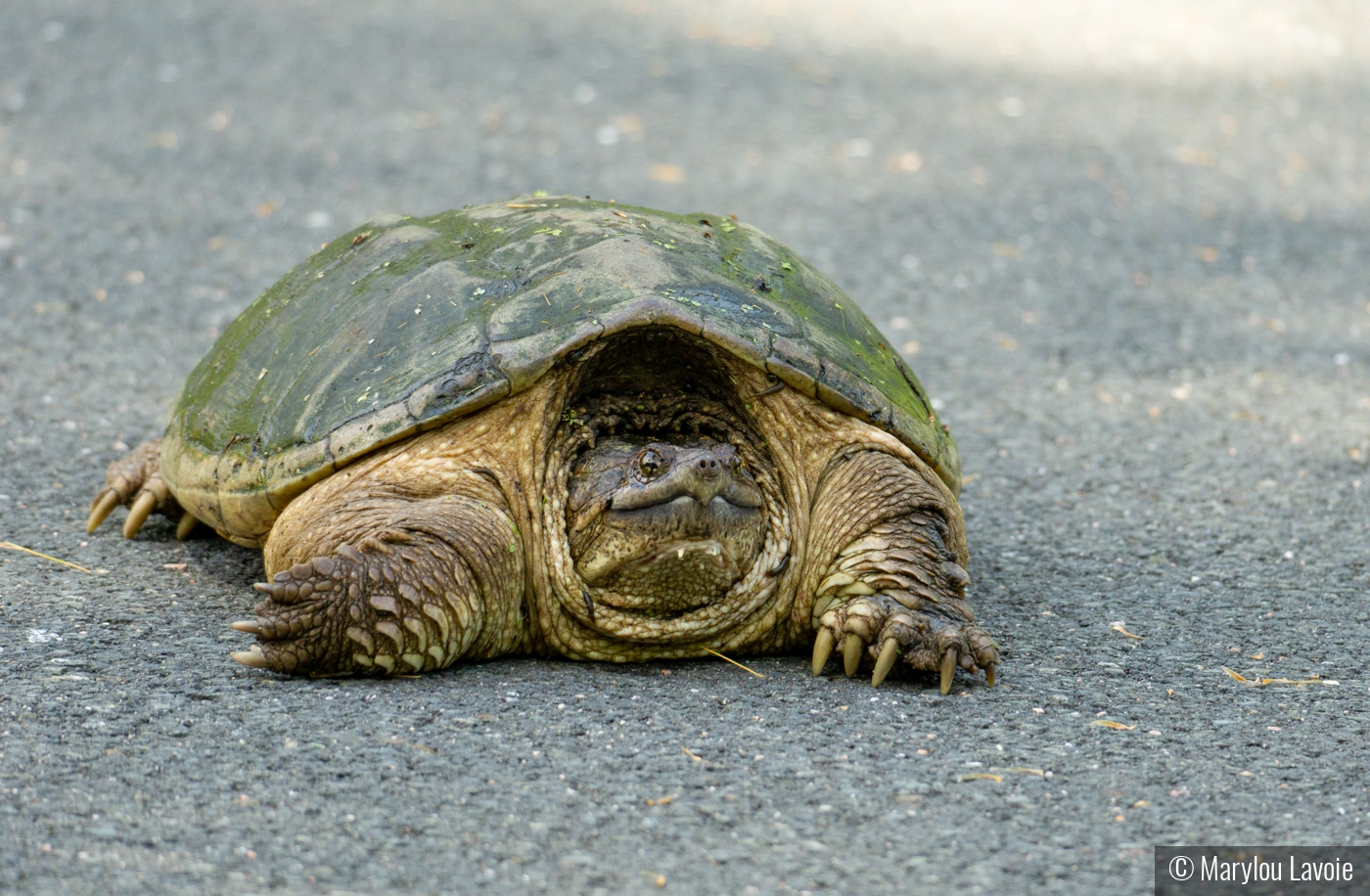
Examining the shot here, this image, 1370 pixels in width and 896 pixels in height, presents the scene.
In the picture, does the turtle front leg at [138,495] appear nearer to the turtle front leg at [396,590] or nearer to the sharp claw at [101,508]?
the sharp claw at [101,508]

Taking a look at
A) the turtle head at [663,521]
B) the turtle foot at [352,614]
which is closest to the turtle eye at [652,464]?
the turtle head at [663,521]

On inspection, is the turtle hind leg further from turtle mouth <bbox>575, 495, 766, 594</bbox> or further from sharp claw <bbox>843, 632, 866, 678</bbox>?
sharp claw <bbox>843, 632, 866, 678</bbox>

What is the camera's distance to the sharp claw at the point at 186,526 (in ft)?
11.6

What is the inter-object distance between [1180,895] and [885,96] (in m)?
6.58

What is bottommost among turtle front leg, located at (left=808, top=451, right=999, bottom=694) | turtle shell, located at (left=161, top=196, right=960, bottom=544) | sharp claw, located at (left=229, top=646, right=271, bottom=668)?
sharp claw, located at (left=229, top=646, right=271, bottom=668)

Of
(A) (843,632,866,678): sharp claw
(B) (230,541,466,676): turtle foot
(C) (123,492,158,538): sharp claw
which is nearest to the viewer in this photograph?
(B) (230,541,466,676): turtle foot

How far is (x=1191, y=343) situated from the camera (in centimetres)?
550

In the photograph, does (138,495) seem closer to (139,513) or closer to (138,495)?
(138,495)

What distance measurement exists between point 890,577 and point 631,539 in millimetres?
560

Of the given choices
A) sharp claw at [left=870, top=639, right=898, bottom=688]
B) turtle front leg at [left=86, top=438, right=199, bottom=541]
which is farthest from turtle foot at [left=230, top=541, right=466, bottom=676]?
turtle front leg at [left=86, top=438, right=199, bottom=541]

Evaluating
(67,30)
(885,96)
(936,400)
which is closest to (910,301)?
(936,400)

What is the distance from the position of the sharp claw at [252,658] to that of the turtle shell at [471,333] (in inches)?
18.0

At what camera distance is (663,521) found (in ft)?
8.78

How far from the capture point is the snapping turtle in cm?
268
